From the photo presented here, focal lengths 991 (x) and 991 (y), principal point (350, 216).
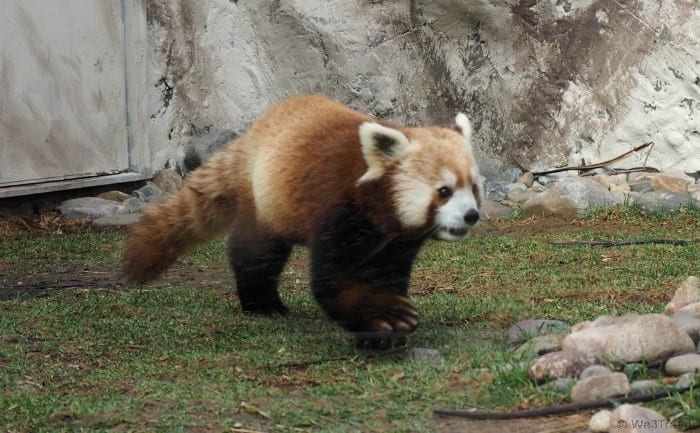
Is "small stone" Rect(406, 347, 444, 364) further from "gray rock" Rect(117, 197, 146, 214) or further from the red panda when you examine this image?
"gray rock" Rect(117, 197, 146, 214)

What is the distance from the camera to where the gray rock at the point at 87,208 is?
7984 millimetres

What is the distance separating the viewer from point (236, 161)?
5.12 meters

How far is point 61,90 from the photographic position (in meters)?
8.29

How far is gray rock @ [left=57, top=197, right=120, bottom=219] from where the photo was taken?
26.2 feet

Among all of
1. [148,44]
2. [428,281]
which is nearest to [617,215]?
[428,281]

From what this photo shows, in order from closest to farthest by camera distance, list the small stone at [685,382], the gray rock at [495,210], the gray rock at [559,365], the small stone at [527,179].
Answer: the small stone at [685,382] → the gray rock at [559,365] → the gray rock at [495,210] → the small stone at [527,179]

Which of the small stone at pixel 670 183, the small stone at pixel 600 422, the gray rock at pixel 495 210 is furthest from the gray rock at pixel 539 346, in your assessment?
the small stone at pixel 670 183

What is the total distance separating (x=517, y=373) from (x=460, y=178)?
1139mm

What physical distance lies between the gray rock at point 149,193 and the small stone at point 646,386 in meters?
5.78

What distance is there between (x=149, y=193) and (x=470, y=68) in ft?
9.87

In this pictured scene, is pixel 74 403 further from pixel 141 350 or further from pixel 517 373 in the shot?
pixel 517 373

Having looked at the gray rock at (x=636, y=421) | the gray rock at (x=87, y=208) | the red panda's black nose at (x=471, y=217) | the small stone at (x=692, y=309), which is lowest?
the gray rock at (x=87, y=208)

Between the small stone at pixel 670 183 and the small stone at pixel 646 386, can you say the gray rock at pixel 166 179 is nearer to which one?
the small stone at pixel 670 183

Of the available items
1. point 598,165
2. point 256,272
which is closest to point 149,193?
point 256,272
